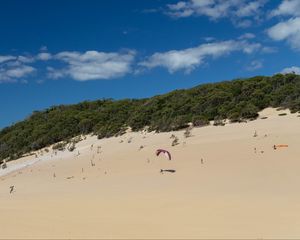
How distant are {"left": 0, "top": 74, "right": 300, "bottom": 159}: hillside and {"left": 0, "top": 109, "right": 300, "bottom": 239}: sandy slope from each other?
3.53ft

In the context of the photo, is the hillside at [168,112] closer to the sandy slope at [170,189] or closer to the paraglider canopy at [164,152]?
the sandy slope at [170,189]

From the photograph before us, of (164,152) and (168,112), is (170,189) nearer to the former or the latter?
(164,152)

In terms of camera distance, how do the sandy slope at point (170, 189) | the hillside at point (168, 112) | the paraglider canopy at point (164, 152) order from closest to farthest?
the sandy slope at point (170, 189) < the paraglider canopy at point (164, 152) < the hillside at point (168, 112)

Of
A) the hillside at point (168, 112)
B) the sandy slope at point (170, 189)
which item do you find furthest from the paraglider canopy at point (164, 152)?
the hillside at point (168, 112)

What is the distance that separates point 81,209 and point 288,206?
14.2 feet

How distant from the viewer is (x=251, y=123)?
21609 mm

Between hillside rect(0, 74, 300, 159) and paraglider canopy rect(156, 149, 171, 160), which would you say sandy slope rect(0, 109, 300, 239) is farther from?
hillside rect(0, 74, 300, 159)

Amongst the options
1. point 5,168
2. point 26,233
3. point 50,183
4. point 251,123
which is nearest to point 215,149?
point 251,123

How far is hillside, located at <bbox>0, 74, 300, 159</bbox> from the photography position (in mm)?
23891

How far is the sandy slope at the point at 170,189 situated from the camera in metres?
8.05

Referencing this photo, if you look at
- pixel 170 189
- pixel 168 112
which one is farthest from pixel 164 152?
pixel 168 112

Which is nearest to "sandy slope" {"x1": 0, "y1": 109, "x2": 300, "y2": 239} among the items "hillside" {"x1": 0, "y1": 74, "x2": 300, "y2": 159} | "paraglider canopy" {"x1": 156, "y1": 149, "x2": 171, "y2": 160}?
"paraglider canopy" {"x1": 156, "y1": 149, "x2": 171, "y2": 160}

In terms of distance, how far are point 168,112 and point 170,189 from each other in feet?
47.1

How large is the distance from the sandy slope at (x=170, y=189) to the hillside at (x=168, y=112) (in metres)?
1.07
